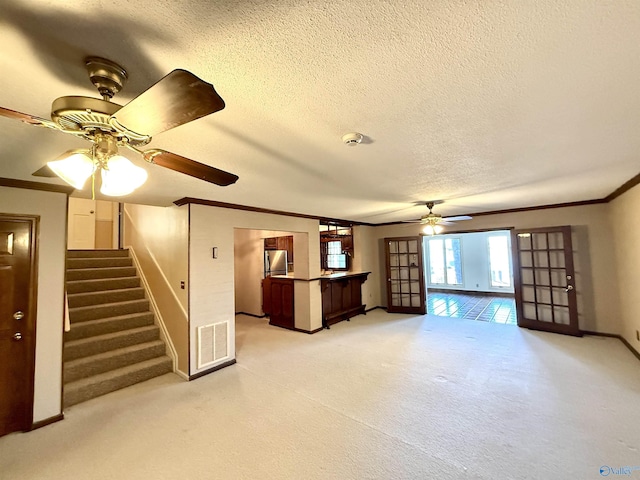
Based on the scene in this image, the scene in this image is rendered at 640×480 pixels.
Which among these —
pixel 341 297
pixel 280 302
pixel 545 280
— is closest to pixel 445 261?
pixel 545 280

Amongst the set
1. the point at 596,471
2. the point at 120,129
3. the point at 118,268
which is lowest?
the point at 596,471

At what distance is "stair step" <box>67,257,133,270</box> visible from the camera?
4.52 meters

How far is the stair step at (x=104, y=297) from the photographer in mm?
3875

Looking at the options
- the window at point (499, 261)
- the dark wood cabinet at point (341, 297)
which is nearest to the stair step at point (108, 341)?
the dark wood cabinet at point (341, 297)

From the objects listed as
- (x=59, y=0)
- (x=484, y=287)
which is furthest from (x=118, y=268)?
(x=484, y=287)

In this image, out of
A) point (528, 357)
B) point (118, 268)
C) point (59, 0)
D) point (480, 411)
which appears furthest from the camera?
point (118, 268)

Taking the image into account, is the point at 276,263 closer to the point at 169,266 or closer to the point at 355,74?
the point at 169,266

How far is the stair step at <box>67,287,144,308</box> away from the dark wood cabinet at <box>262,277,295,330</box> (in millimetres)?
2457

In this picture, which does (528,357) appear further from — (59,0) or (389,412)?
(59,0)

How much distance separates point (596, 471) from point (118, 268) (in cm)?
617

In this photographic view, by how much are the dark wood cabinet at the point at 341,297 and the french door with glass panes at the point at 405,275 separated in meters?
0.74

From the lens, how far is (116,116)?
93cm

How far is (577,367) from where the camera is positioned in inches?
137

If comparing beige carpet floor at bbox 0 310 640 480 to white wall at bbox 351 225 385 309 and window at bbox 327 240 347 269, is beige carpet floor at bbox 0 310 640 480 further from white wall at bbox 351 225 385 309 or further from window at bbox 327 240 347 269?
window at bbox 327 240 347 269
